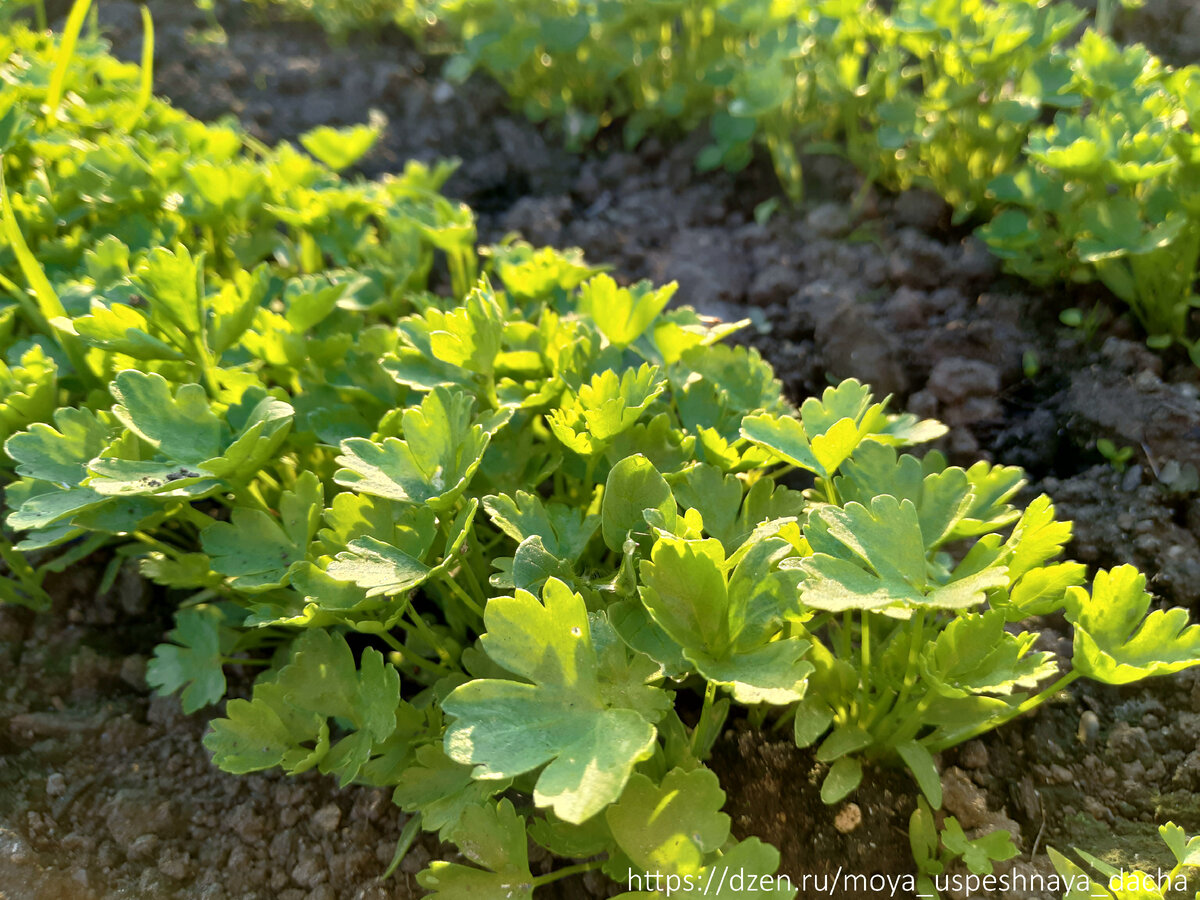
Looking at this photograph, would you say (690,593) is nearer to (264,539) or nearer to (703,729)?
(703,729)

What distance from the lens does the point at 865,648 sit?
1.18 meters

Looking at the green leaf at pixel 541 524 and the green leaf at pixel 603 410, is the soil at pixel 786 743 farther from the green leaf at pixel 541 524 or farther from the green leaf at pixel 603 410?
the green leaf at pixel 603 410

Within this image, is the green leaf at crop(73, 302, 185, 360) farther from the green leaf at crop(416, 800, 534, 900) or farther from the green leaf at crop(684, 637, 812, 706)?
the green leaf at crop(684, 637, 812, 706)

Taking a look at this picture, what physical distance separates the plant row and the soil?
0.37ft

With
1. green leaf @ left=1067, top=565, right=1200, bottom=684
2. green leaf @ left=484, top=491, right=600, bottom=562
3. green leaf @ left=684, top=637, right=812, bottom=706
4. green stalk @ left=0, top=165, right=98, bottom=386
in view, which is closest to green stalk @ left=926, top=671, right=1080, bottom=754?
green leaf @ left=1067, top=565, right=1200, bottom=684

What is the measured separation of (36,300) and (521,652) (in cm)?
137

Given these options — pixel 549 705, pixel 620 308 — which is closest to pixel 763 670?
pixel 549 705

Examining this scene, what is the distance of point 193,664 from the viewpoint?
4.69 ft

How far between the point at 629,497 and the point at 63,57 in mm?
1759

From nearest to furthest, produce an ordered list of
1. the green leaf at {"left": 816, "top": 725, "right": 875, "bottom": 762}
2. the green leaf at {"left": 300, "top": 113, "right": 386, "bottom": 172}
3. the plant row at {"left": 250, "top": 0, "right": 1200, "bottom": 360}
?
the green leaf at {"left": 816, "top": 725, "right": 875, "bottom": 762}, the plant row at {"left": 250, "top": 0, "right": 1200, "bottom": 360}, the green leaf at {"left": 300, "top": 113, "right": 386, "bottom": 172}

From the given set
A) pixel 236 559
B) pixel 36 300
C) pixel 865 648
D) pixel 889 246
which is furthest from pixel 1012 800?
pixel 36 300

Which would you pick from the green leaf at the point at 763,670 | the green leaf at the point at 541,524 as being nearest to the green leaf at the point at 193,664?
the green leaf at the point at 541,524

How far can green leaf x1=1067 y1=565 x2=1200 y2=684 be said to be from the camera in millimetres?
1062

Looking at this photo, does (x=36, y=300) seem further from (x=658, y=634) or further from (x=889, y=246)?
(x=889, y=246)
